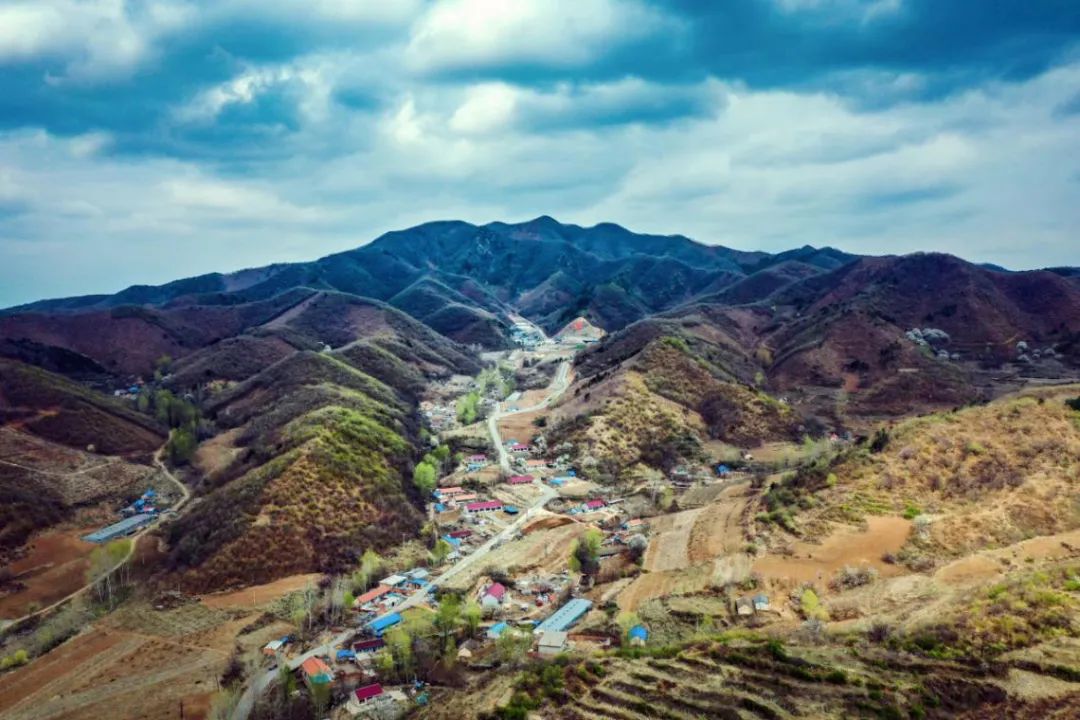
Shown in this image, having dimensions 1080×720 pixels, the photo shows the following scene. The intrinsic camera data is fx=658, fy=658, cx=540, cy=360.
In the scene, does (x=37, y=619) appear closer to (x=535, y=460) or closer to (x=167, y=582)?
(x=167, y=582)

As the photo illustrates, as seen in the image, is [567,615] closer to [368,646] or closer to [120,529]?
[368,646]

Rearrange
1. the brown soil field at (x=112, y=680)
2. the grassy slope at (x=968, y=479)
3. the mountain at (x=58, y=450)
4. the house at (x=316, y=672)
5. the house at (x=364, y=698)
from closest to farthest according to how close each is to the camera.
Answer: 1. the house at (x=364, y=698)
2. the house at (x=316, y=672)
3. the brown soil field at (x=112, y=680)
4. the grassy slope at (x=968, y=479)
5. the mountain at (x=58, y=450)

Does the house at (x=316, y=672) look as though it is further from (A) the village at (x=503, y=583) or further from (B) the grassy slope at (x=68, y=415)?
(B) the grassy slope at (x=68, y=415)

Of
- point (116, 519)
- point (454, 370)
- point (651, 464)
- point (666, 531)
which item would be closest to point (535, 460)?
point (651, 464)

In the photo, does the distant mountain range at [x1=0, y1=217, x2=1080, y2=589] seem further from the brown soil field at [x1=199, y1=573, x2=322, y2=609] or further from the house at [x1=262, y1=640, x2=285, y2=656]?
the house at [x1=262, y1=640, x2=285, y2=656]

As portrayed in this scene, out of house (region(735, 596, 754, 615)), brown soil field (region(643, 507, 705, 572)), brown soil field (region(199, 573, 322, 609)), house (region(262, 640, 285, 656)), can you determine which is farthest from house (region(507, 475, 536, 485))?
house (region(735, 596, 754, 615))

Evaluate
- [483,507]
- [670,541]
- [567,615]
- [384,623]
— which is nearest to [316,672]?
[384,623]

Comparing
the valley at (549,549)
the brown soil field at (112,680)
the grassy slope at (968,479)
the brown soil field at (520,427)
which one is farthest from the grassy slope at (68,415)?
the grassy slope at (968,479)
